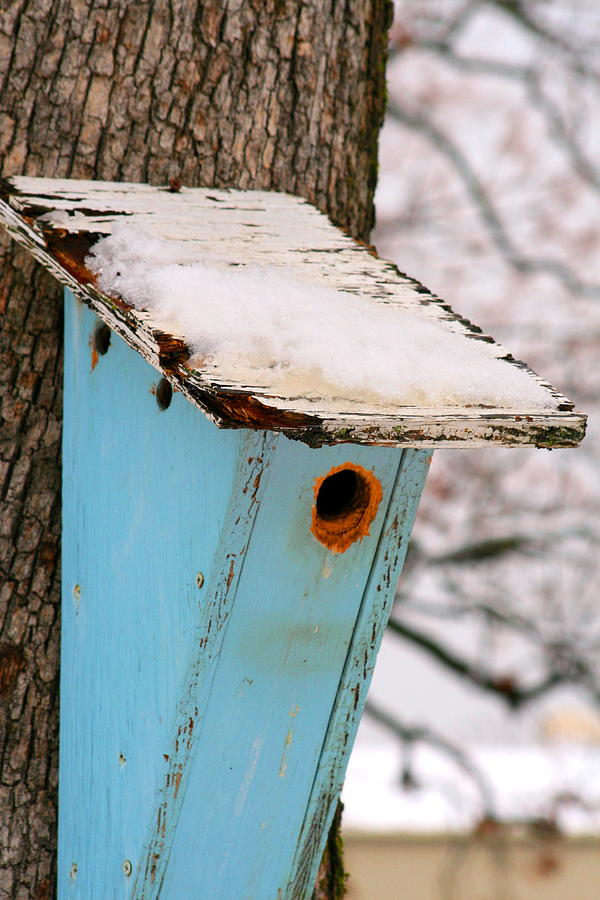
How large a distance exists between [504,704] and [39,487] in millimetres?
4220

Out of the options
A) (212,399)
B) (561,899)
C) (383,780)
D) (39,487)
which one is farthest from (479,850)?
(212,399)

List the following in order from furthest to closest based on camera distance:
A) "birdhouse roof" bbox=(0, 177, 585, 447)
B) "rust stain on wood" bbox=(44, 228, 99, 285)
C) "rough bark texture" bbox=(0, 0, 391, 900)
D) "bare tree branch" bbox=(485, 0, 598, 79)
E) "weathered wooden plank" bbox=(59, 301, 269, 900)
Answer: "bare tree branch" bbox=(485, 0, 598, 79) → "rough bark texture" bbox=(0, 0, 391, 900) → "rust stain on wood" bbox=(44, 228, 99, 285) → "weathered wooden plank" bbox=(59, 301, 269, 900) → "birdhouse roof" bbox=(0, 177, 585, 447)

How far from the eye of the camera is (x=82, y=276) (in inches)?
46.1

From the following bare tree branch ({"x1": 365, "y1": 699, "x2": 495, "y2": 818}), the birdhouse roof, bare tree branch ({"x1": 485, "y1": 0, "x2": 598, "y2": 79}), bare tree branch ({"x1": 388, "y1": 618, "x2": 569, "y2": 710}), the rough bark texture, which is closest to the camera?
the birdhouse roof

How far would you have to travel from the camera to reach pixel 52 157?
Answer: 58.3 inches

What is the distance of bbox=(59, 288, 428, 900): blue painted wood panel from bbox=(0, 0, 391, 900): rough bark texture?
12 centimetres

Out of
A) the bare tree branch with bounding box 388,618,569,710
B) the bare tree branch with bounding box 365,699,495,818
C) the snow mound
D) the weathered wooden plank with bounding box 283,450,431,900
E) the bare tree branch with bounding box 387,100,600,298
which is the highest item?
the bare tree branch with bounding box 387,100,600,298

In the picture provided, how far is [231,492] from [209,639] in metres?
0.19

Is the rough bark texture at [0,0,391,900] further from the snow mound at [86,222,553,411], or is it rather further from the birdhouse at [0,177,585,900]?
the snow mound at [86,222,553,411]

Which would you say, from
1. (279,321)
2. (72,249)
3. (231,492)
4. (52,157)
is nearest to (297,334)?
(279,321)

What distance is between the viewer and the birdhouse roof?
92 cm

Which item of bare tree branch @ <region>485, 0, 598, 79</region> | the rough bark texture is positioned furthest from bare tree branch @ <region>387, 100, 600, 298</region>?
the rough bark texture

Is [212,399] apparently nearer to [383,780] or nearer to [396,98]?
[396,98]

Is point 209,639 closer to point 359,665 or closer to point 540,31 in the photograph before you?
point 359,665
